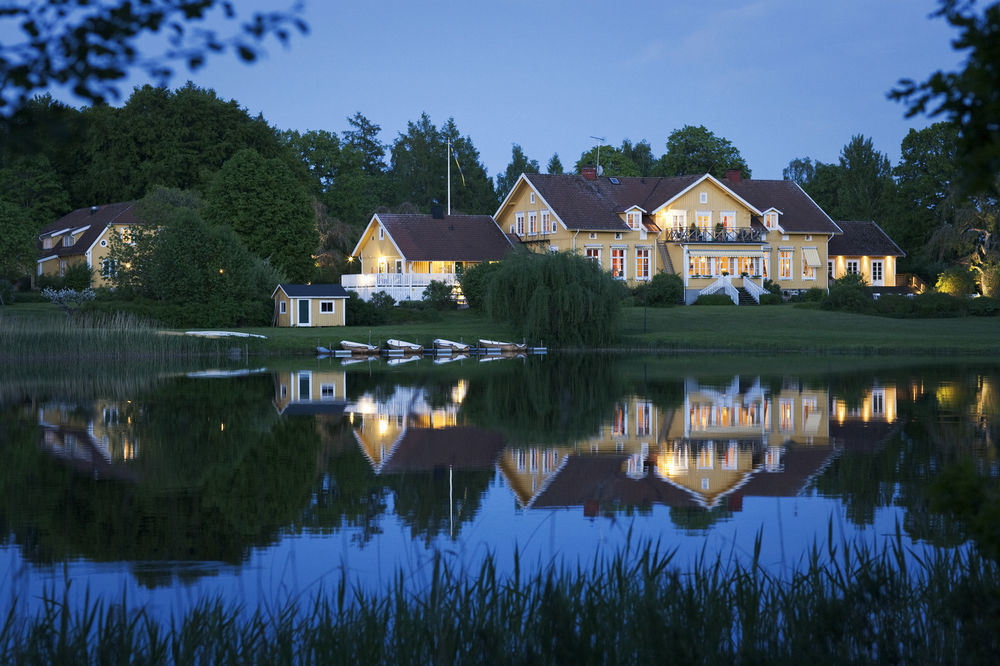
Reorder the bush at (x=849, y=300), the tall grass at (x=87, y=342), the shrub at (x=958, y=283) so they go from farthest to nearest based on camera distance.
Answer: the shrub at (x=958, y=283) < the bush at (x=849, y=300) < the tall grass at (x=87, y=342)

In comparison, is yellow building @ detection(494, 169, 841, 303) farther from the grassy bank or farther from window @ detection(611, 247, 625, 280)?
the grassy bank

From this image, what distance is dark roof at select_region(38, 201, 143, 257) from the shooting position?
235 feet

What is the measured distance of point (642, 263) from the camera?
2616 inches

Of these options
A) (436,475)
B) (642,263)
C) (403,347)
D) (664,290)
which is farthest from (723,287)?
(436,475)

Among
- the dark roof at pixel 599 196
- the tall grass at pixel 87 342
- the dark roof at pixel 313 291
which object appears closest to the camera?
the tall grass at pixel 87 342

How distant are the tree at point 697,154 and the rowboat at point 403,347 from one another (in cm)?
4074

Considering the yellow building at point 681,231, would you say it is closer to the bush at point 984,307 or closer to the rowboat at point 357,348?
the bush at point 984,307

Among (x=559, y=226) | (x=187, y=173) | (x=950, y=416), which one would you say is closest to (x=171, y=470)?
(x=950, y=416)

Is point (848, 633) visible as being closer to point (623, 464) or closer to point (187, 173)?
point (623, 464)

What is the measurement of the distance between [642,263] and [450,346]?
2266 centimetres

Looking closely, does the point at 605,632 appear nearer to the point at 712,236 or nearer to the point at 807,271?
the point at 712,236

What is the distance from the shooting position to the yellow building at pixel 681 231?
6494 cm

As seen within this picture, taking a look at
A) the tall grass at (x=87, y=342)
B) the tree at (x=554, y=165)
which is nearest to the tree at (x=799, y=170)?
the tree at (x=554, y=165)

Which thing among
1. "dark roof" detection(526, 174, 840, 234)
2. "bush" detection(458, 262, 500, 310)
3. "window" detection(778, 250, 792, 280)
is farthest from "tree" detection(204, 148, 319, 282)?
"window" detection(778, 250, 792, 280)
